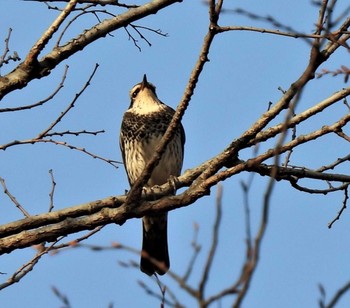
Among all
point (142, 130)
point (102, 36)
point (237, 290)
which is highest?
point (142, 130)

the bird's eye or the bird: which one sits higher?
the bird's eye

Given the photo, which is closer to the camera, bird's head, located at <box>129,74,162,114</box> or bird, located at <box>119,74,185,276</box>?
bird, located at <box>119,74,185,276</box>

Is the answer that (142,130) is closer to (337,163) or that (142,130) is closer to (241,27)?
(337,163)

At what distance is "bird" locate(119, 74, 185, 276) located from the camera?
8352mm

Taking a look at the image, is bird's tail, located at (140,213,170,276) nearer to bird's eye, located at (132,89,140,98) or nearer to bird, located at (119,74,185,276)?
bird, located at (119,74,185,276)

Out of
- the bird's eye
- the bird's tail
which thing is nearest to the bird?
the bird's tail

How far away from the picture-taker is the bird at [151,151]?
8352 mm

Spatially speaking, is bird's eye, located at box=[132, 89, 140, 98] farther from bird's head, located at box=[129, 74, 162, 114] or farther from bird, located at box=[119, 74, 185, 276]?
bird, located at box=[119, 74, 185, 276]

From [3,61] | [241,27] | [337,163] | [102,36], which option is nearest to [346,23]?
[241,27]

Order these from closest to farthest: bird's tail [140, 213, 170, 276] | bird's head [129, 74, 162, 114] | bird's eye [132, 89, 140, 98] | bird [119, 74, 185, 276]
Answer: bird [119, 74, 185, 276] → bird's tail [140, 213, 170, 276] → bird's head [129, 74, 162, 114] → bird's eye [132, 89, 140, 98]

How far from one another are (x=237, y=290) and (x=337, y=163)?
10.9ft

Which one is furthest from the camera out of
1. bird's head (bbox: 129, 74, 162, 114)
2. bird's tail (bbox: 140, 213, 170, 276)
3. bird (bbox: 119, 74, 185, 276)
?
bird's head (bbox: 129, 74, 162, 114)

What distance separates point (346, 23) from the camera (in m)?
4.50

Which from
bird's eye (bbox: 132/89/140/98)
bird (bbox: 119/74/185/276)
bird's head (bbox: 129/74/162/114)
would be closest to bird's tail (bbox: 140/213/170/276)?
bird (bbox: 119/74/185/276)
